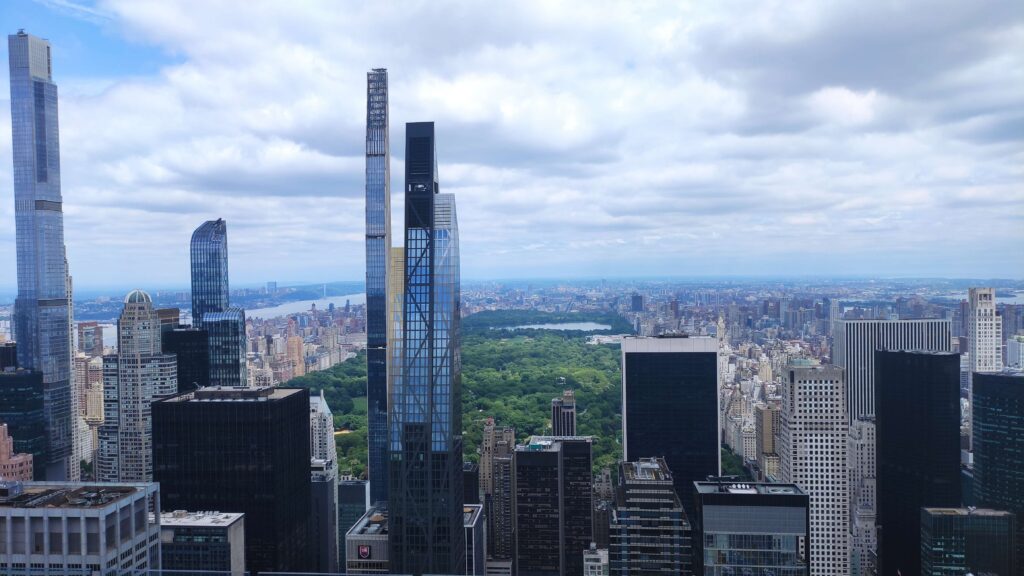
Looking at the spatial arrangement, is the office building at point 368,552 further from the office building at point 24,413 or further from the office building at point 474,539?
the office building at point 24,413

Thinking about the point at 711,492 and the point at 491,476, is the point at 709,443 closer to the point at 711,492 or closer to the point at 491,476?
the point at 491,476

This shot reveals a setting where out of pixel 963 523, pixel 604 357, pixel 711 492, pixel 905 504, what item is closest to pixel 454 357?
pixel 711 492

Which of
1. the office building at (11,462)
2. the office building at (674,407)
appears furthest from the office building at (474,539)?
the office building at (11,462)

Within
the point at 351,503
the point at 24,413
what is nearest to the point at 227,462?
the point at 351,503

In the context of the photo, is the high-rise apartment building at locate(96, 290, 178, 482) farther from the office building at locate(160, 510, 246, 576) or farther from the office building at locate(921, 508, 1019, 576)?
the office building at locate(921, 508, 1019, 576)

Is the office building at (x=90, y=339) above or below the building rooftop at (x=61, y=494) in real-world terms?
above

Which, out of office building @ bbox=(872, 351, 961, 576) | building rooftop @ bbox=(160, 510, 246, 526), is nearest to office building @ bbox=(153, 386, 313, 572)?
building rooftop @ bbox=(160, 510, 246, 526)
